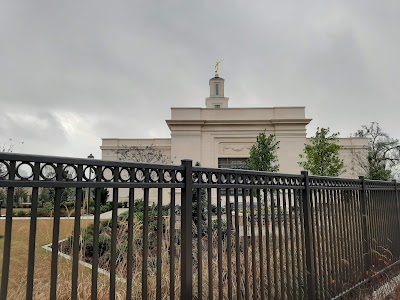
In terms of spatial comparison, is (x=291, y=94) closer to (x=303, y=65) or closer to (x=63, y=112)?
(x=303, y=65)

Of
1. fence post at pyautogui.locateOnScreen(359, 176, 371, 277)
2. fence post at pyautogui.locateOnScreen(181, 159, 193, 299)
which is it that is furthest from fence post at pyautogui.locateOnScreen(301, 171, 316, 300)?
fence post at pyautogui.locateOnScreen(359, 176, 371, 277)

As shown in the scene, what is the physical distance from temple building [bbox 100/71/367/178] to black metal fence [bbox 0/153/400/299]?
1827 cm

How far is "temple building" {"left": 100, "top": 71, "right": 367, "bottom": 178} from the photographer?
23.6 metres

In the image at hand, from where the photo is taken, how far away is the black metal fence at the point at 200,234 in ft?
4.71

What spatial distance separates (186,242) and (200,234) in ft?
0.49

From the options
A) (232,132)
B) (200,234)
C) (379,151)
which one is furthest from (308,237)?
(379,151)

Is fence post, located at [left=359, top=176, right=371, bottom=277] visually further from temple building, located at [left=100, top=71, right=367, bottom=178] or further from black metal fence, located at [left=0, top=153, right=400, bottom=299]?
temple building, located at [left=100, top=71, right=367, bottom=178]

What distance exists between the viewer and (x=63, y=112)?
12.5m

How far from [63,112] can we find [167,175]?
12.1 metres

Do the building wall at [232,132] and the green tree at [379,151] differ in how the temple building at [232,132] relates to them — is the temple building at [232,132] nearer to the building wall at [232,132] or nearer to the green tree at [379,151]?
the building wall at [232,132]

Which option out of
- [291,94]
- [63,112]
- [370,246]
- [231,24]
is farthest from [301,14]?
[291,94]

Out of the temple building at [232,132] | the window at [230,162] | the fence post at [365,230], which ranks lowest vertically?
the fence post at [365,230]

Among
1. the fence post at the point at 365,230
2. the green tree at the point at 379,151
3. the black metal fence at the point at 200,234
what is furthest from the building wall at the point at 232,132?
the fence post at the point at 365,230

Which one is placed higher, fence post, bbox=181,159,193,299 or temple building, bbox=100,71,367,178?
temple building, bbox=100,71,367,178
